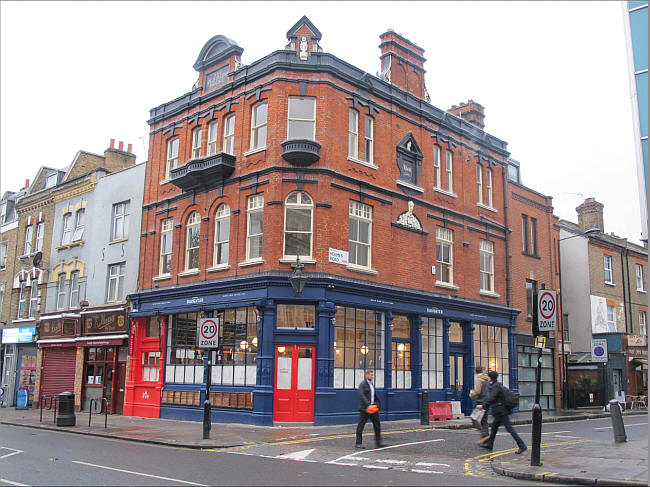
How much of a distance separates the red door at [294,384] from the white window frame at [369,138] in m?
7.72

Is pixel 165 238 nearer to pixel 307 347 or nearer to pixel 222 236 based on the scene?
pixel 222 236

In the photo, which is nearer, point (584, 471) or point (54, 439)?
point (584, 471)

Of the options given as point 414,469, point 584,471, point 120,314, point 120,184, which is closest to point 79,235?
point 120,184

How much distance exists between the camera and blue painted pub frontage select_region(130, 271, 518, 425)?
809 inches

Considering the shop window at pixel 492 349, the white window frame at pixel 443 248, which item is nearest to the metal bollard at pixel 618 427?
the white window frame at pixel 443 248

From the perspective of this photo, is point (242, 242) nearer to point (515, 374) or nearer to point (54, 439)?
point (54, 439)

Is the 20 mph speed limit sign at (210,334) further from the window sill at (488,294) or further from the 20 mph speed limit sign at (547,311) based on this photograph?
the window sill at (488,294)

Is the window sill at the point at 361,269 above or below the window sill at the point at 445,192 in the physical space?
below

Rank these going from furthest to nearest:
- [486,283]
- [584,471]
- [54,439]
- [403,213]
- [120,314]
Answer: [486,283]
[120,314]
[403,213]
[54,439]
[584,471]

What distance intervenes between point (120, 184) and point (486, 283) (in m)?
17.6

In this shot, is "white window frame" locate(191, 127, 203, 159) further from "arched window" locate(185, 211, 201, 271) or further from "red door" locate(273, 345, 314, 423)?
"red door" locate(273, 345, 314, 423)

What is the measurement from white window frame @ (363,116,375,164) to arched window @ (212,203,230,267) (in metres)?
5.65

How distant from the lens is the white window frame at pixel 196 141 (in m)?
25.4

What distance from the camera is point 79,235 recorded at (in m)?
31.2
